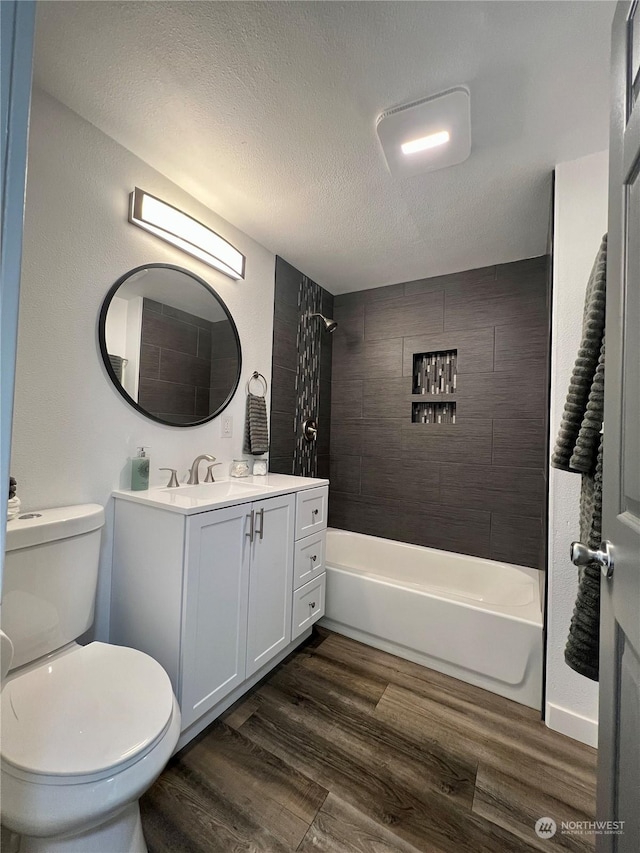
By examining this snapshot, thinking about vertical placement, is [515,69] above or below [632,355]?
above

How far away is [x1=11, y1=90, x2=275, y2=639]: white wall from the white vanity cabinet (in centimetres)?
17

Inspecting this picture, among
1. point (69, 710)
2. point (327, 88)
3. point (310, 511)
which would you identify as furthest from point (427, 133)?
point (69, 710)

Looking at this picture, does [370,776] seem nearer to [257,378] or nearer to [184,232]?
[257,378]

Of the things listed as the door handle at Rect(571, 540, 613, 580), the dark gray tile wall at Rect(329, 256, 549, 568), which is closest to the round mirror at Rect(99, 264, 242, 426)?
the dark gray tile wall at Rect(329, 256, 549, 568)

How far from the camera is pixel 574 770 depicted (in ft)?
4.23

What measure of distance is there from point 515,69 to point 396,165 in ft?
1.58

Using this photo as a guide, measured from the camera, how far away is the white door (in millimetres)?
570

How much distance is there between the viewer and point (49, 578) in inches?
44.0

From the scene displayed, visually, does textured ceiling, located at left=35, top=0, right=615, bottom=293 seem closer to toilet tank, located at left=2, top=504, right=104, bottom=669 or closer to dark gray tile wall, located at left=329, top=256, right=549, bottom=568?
dark gray tile wall, located at left=329, top=256, right=549, bottom=568

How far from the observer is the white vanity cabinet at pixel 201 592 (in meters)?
1.26

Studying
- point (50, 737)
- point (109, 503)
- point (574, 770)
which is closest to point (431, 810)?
point (574, 770)

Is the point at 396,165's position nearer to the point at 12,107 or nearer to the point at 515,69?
the point at 515,69

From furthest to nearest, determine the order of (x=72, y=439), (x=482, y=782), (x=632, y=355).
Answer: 1. (x=72, y=439)
2. (x=482, y=782)
3. (x=632, y=355)

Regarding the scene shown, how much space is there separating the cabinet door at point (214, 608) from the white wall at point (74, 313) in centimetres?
45
